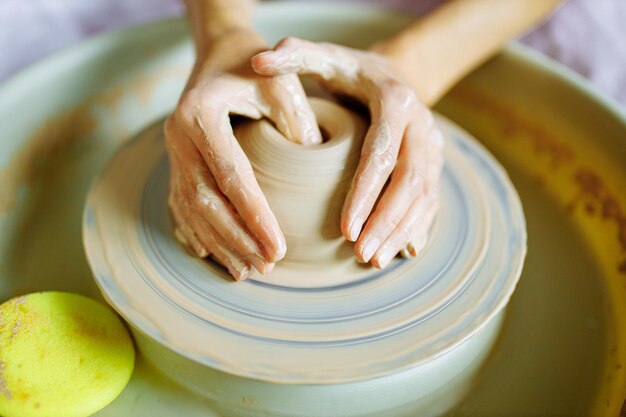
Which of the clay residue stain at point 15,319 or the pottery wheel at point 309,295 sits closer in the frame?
the pottery wheel at point 309,295

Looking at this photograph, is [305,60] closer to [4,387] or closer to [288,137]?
[288,137]

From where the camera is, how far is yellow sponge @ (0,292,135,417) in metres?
1.09

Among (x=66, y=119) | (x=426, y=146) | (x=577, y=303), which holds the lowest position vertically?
(x=577, y=303)

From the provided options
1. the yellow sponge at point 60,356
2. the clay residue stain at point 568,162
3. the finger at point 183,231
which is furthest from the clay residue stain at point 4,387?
the clay residue stain at point 568,162

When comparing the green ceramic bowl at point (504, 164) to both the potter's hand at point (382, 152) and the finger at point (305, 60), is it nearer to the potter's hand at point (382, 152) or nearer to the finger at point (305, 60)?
the potter's hand at point (382, 152)

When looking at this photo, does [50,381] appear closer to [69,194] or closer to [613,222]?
[69,194]

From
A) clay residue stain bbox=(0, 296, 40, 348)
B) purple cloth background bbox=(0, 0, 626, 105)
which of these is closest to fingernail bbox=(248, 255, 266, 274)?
clay residue stain bbox=(0, 296, 40, 348)

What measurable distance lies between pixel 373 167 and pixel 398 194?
66 millimetres

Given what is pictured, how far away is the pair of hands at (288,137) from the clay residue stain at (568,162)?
48 cm

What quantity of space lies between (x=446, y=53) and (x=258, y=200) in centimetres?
79

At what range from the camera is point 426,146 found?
1229mm

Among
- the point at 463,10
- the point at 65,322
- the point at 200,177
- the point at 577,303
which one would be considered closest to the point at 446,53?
the point at 463,10

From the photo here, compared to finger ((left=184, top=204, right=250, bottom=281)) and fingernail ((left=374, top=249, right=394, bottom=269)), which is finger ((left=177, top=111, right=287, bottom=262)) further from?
fingernail ((left=374, top=249, right=394, bottom=269))

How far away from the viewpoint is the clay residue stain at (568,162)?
58.3 inches
